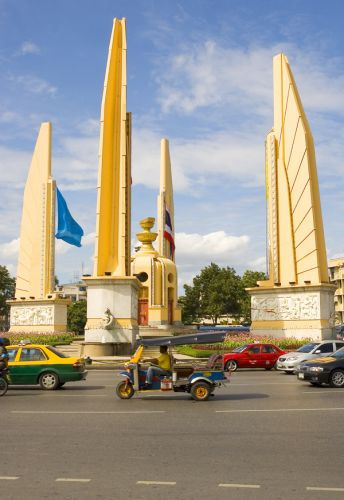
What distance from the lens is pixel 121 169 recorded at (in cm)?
3275

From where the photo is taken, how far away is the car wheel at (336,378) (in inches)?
662

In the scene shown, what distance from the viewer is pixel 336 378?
55.2 ft

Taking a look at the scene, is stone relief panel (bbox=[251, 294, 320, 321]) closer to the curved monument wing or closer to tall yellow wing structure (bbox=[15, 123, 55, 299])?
the curved monument wing

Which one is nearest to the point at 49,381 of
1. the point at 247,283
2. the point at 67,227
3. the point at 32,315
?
the point at 67,227

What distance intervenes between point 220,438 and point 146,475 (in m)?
2.44

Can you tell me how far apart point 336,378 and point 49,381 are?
318 inches

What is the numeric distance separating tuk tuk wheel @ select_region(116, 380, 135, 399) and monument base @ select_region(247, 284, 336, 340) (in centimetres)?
2017

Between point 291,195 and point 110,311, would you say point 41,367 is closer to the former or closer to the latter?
point 110,311

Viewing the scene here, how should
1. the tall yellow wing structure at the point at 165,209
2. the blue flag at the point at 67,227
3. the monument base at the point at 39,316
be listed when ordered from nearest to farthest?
the blue flag at the point at 67,227, the monument base at the point at 39,316, the tall yellow wing structure at the point at 165,209

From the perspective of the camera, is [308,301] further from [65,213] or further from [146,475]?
[146,475]

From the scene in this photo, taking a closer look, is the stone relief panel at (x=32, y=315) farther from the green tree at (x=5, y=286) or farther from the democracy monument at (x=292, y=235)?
the green tree at (x=5, y=286)

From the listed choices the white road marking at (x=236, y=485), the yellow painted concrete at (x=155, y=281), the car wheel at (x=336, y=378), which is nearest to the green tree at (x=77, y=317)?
the yellow painted concrete at (x=155, y=281)

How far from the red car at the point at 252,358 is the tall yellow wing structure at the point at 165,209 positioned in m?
37.7

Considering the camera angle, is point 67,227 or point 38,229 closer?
point 67,227
